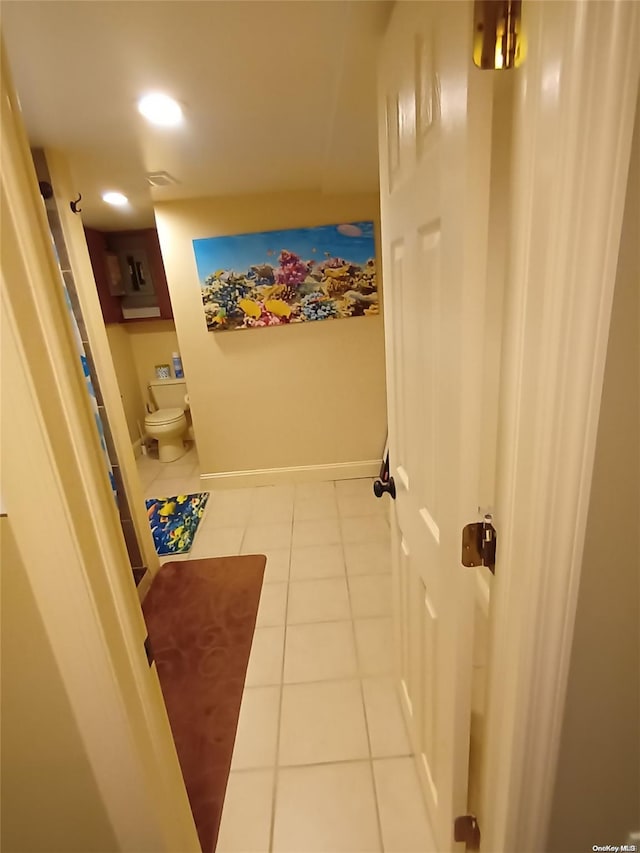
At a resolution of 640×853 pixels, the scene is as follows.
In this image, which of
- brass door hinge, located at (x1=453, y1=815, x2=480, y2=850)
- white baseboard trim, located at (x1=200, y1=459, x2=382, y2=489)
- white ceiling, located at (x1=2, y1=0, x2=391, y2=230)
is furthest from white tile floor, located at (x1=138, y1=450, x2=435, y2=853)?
white ceiling, located at (x1=2, y1=0, x2=391, y2=230)

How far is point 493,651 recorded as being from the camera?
85 centimetres

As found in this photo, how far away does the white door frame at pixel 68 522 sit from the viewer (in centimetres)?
60

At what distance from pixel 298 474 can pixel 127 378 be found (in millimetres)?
2228

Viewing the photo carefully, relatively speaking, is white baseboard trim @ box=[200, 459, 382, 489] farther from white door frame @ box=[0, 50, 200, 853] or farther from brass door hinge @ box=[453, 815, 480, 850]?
white door frame @ box=[0, 50, 200, 853]

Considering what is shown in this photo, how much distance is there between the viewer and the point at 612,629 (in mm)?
725

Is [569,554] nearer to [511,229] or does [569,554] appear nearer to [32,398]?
[511,229]

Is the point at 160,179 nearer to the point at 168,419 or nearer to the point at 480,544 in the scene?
the point at 168,419

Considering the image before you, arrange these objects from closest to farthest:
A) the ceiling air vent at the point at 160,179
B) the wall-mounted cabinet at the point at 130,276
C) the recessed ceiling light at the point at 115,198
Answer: the ceiling air vent at the point at 160,179, the recessed ceiling light at the point at 115,198, the wall-mounted cabinet at the point at 130,276

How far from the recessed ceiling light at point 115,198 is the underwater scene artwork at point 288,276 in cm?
53

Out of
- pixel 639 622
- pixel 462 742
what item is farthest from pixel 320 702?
pixel 639 622

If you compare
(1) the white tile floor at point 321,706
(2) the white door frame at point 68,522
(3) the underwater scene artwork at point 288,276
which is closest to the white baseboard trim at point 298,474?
(1) the white tile floor at point 321,706

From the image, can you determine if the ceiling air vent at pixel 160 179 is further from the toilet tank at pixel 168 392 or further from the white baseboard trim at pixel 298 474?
the toilet tank at pixel 168 392

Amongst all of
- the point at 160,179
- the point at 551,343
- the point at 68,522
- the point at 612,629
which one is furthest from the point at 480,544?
the point at 160,179

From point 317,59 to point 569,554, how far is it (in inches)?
61.9
